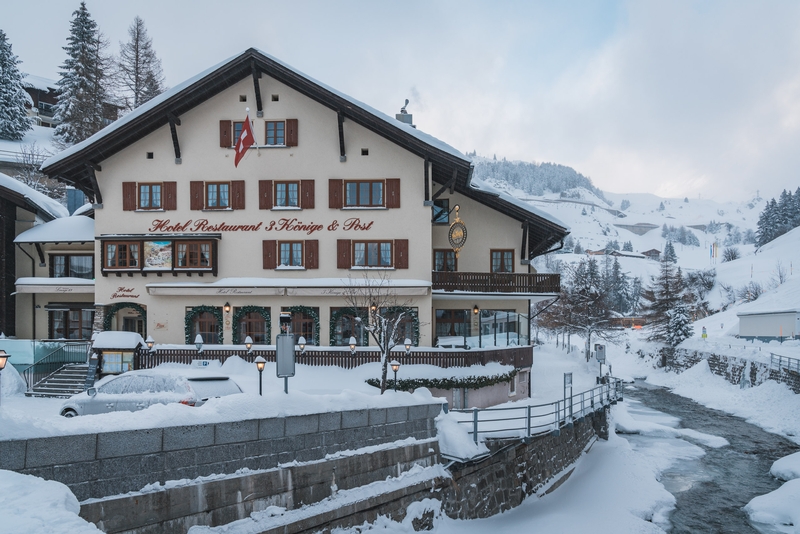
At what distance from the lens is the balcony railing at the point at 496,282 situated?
29766 mm

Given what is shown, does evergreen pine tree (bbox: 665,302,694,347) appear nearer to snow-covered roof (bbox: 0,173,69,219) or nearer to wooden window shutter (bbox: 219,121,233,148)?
wooden window shutter (bbox: 219,121,233,148)

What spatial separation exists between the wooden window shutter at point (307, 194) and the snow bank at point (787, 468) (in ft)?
74.7

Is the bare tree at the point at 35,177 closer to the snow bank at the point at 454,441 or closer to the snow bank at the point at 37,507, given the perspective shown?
the snow bank at the point at 454,441

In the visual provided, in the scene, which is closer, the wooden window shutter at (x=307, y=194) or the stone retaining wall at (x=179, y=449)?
the stone retaining wall at (x=179, y=449)

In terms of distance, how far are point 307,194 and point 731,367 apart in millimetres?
37152

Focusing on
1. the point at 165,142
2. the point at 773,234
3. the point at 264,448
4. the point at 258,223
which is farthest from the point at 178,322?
the point at 773,234

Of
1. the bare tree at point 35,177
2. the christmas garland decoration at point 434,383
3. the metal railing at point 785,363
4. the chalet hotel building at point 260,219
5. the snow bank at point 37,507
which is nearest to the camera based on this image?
the snow bank at point 37,507

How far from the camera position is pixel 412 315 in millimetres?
28750

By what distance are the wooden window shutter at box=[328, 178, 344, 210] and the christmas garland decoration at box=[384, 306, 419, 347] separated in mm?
5557

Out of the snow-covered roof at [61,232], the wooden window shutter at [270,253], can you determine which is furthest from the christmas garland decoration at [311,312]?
the snow-covered roof at [61,232]

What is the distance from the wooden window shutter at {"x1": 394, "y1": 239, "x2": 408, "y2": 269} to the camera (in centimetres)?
2905

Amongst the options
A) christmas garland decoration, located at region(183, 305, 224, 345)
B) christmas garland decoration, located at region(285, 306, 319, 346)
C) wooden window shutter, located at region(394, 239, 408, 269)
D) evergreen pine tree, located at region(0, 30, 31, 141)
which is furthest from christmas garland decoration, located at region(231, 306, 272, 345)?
evergreen pine tree, located at region(0, 30, 31, 141)

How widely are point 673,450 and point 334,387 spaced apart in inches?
657

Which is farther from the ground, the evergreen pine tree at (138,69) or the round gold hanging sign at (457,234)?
the evergreen pine tree at (138,69)
